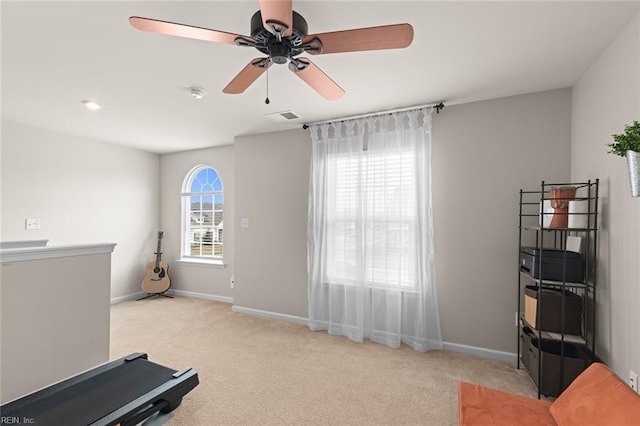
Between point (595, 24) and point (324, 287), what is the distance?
3170 mm

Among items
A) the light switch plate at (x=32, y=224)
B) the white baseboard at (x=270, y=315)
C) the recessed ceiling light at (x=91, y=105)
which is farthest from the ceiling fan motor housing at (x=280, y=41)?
the light switch plate at (x=32, y=224)

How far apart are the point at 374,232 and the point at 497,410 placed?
201 cm

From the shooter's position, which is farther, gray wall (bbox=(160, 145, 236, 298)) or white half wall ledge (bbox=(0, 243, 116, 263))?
gray wall (bbox=(160, 145, 236, 298))

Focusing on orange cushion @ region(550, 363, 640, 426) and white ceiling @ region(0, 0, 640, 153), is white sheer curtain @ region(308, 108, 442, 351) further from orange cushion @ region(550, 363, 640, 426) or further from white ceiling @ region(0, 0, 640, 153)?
orange cushion @ region(550, 363, 640, 426)

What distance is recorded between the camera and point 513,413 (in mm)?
1538

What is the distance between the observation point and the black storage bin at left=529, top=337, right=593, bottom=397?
2.16m

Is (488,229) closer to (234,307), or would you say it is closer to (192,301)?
(234,307)

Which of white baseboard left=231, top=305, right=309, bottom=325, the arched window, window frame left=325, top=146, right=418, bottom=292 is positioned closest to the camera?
window frame left=325, top=146, right=418, bottom=292

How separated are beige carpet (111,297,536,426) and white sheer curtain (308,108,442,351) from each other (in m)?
0.27

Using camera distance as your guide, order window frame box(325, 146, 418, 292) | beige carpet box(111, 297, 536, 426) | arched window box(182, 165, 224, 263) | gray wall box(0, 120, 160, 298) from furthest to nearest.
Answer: arched window box(182, 165, 224, 263) < gray wall box(0, 120, 160, 298) < window frame box(325, 146, 418, 292) < beige carpet box(111, 297, 536, 426)

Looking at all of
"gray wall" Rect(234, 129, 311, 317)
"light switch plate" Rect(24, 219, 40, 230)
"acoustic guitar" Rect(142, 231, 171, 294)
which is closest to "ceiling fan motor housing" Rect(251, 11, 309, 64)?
"gray wall" Rect(234, 129, 311, 317)

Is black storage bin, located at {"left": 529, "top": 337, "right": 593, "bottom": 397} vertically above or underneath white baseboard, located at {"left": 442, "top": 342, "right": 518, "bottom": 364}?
above

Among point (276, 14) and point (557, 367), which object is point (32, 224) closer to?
point (276, 14)

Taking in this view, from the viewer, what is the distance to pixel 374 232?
11.1 feet
